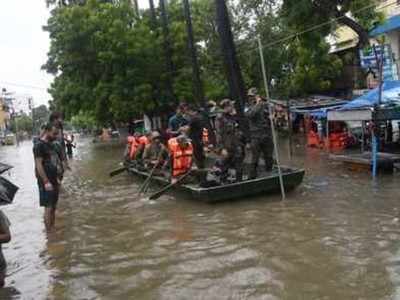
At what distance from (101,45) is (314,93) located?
40.0ft

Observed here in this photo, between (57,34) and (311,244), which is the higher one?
(57,34)

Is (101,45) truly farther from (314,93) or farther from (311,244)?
(311,244)

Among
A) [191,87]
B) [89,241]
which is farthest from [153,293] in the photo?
[191,87]

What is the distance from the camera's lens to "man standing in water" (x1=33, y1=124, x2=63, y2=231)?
31.8ft

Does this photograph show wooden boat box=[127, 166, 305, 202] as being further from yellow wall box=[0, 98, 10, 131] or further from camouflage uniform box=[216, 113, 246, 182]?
yellow wall box=[0, 98, 10, 131]

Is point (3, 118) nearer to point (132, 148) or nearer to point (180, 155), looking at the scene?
point (132, 148)

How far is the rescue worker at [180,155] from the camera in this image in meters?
12.3

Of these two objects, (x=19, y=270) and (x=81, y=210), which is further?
(x=81, y=210)

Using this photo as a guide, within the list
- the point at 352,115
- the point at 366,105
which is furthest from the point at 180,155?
the point at 366,105

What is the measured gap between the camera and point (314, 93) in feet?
112

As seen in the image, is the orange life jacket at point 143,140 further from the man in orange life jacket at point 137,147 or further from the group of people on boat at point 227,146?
the group of people on boat at point 227,146

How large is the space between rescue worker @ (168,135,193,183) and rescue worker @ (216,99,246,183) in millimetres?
664

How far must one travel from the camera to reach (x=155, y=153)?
1631 centimetres

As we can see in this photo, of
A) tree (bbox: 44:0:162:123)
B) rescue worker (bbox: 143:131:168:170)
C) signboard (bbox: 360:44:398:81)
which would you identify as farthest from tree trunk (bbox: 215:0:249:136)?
tree (bbox: 44:0:162:123)
